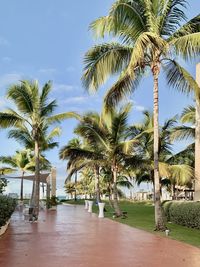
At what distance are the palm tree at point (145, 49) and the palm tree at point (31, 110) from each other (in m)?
4.31

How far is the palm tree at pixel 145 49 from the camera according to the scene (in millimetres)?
14984

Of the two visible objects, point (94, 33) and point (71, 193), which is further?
point (71, 193)

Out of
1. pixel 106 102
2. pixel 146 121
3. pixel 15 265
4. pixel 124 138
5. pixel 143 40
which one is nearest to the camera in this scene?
pixel 15 265

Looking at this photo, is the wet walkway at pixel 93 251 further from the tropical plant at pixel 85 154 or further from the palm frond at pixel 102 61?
the tropical plant at pixel 85 154

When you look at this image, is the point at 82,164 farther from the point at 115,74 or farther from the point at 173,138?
the point at 115,74

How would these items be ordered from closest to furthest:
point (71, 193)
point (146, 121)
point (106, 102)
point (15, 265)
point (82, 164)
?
point (15, 265) → point (106, 102) → point (82, 164) → point (146, 121) → point (71, 193)

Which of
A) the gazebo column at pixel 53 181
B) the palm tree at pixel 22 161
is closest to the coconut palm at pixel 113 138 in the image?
the gazebo column at pixel 53 181

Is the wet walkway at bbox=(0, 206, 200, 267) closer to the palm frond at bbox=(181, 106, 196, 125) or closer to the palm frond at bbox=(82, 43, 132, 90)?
the palm frond at bbox=(82, 43, 132, 90)

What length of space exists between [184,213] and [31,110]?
8.25 metres

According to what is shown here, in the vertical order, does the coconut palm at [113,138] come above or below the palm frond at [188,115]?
below

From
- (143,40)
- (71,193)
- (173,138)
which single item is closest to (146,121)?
(173,138)

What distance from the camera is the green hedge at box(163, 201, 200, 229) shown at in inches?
679

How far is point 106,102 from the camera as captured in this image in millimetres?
16641

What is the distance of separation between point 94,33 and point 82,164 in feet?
34.7
